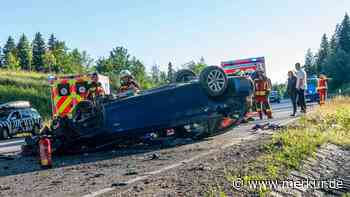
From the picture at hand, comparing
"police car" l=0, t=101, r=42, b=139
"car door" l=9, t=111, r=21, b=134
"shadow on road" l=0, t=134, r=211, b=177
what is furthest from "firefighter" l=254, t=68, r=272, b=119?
"car door" l=9, t=111, r=21, b=134

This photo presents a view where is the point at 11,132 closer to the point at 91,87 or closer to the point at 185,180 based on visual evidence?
the point at 91,87

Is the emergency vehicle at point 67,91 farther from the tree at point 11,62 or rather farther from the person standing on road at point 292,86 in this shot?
the tree at point 11,62

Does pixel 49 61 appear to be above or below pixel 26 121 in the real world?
above

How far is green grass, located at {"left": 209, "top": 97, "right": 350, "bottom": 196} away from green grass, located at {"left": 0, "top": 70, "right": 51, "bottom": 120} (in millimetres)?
26595

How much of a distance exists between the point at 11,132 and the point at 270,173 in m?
16.8

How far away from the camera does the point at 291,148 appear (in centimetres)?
698

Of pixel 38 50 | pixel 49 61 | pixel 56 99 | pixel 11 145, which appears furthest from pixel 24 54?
pixel 11 145

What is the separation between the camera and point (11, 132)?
2044 cm

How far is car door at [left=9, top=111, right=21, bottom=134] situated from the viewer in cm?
2064

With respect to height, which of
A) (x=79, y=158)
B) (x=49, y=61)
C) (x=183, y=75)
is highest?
(x=49, y=61)

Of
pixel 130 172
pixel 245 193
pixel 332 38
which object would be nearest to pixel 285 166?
pixel 245 193

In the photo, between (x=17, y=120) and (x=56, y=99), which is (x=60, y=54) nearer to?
(x=17, y=120)

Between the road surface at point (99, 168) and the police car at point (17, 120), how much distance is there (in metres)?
11.8

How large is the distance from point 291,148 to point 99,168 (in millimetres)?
2616
